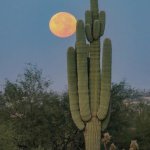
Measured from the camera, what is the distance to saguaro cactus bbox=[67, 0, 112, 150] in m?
19.4

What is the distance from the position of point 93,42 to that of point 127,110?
49.2ft

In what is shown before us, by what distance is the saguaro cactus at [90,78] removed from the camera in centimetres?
1939

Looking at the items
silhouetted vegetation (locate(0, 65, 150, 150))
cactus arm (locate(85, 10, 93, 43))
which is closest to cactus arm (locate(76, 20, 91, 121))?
cactus arm (locate(85, 10, 93, 43))

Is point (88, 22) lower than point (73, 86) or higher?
higher

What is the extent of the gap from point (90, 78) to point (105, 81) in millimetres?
715

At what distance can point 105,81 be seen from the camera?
1947 cm

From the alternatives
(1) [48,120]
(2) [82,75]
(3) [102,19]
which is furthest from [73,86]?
(1) [48,120]

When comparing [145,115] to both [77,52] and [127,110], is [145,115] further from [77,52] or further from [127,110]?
[77,52]

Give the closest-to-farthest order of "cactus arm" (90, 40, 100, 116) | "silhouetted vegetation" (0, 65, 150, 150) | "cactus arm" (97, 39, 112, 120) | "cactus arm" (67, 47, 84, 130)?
1. "cactus arm" (97, 39, 112, 120)
2. "cactus arm" (67, 47, 84, 130)
3. "cactus arm" (90, 40, 100, 116)
4. "silhouetted vegetation" (0, 65, 150, 150)

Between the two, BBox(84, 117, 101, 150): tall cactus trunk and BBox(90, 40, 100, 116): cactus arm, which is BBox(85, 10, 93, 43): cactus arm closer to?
BBox(90, 40, 100, 116): cactus arm

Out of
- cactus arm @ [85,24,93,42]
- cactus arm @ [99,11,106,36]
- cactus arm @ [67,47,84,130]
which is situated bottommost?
cactus arm @ [67,47,84,130]

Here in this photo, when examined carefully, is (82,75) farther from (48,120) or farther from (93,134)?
(48,120)

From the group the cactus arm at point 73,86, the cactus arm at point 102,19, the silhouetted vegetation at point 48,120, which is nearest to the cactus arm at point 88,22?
the cactus arm at point 102,19

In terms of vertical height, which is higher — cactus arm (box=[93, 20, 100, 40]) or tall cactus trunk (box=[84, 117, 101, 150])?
cactus arm (box=[93, 20, 100, 40])
